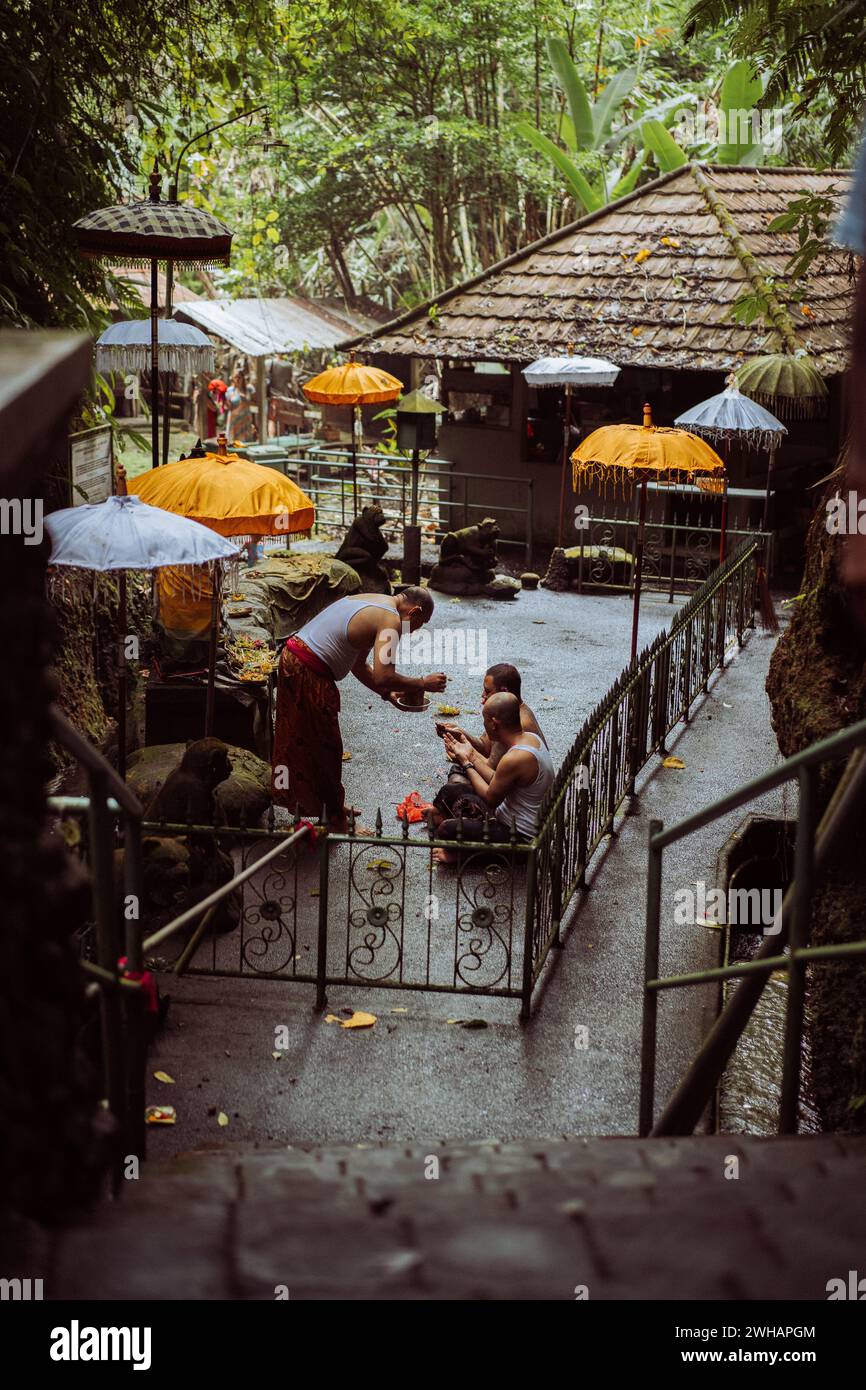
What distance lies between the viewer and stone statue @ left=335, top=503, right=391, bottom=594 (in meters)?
16.2

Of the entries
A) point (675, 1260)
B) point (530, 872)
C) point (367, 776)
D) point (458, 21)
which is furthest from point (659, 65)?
point (675, 1260)

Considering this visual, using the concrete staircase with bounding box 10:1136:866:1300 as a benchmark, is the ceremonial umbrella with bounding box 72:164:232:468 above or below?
above

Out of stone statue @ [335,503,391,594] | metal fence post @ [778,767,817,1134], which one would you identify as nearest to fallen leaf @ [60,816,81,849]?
metal fence post @ [778,767,817,1134]

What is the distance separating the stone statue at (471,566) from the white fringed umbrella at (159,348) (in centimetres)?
363

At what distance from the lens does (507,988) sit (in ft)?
25.6

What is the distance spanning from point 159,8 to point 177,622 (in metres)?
5.11

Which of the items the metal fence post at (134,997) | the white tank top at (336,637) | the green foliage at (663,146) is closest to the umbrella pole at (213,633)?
the white tank top at (336,637)

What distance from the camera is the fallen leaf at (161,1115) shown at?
6.56m

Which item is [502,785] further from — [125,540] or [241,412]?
[241,412]

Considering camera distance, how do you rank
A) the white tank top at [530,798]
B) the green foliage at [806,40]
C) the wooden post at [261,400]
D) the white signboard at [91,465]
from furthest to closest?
1. the wooden post at [261,400]
2. the white signboard at [91,465]
3. the white tank top at [530,798]
4. the green foliage at [806,40]

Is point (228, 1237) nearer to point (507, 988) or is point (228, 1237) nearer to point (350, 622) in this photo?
point (507, 988)

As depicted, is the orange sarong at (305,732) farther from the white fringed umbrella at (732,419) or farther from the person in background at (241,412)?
the person in background at (241,412)

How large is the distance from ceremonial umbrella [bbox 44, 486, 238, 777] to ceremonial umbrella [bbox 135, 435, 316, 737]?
145 cm

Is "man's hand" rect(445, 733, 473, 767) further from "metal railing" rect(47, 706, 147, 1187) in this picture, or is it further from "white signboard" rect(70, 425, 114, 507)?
"metal railing" rect(47, 706, 147, 1187)
